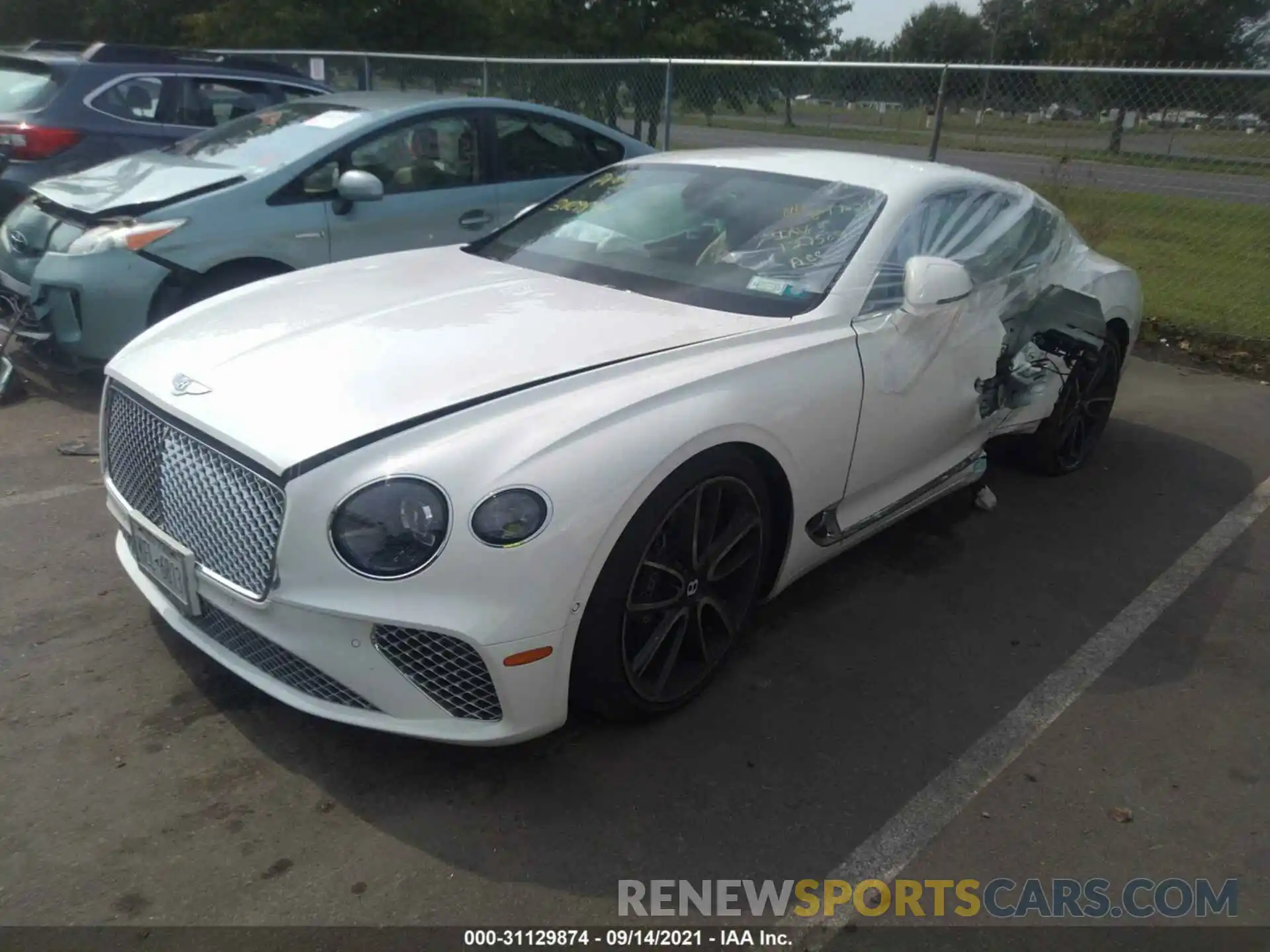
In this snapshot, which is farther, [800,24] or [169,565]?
[800,24]

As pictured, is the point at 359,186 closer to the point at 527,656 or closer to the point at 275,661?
the point at 275,661

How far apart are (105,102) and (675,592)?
248 inches

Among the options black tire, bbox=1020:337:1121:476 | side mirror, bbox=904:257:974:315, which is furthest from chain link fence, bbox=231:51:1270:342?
side mirror, bbox=904:257:974:315

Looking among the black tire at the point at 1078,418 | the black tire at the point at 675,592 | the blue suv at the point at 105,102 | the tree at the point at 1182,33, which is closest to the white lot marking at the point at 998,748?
the black tire at the point at 675,592

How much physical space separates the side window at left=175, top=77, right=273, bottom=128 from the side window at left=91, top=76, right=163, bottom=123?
0.57 feet

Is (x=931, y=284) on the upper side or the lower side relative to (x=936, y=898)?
upper

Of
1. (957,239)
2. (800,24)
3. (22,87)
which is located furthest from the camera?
(800,24)

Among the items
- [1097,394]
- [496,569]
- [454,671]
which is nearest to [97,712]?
[454,671]

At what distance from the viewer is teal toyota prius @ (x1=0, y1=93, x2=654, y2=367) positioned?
510 centimetres

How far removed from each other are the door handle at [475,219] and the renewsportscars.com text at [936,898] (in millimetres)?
4603

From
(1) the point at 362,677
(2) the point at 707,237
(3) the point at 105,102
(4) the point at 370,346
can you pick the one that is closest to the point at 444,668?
(1) the point at 362,677

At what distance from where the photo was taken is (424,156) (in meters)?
6.08

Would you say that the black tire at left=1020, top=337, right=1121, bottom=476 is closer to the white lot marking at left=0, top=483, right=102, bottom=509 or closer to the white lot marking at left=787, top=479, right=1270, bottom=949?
the white lot marking at left=787, top=479, right=1270, bottom=949

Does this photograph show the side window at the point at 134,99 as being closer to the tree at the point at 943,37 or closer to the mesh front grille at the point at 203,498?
the mesh front grille at the point at 203,498
